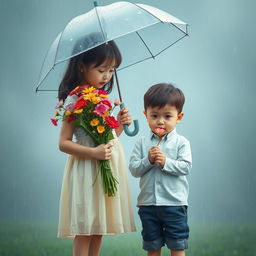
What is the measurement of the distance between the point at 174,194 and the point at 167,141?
29 cm

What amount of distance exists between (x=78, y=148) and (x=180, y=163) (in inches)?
21.6

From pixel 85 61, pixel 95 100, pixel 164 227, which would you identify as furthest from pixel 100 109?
pixel 164 227

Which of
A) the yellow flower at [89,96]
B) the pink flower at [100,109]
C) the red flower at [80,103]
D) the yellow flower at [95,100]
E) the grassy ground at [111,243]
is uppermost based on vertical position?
the yellow flower at [89,96]

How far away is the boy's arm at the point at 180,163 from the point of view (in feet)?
11.7

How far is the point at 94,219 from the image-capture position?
3.68 meters

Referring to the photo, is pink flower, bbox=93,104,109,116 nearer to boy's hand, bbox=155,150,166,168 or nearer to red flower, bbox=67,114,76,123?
red flower, bbox=67,114,76,123

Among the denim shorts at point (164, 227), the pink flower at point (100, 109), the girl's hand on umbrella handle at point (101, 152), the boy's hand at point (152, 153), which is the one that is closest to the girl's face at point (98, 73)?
the pink flower at point (100, 109)

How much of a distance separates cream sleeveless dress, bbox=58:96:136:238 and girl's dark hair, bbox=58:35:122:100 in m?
0.12

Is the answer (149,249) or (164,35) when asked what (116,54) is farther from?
(149,249)

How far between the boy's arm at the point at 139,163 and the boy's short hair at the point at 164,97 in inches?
9.7

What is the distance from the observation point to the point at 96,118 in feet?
12.0

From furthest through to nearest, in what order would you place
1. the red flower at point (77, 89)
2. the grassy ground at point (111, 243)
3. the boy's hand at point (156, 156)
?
the grassy ground at point (111, 243)
the red flower at point (77, 89)
the boy's hand at point (156, 156)

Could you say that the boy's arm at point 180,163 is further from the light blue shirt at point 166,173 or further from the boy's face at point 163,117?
the boy's face at point 163,117

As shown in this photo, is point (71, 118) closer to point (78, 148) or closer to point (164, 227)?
point (78, 148)
